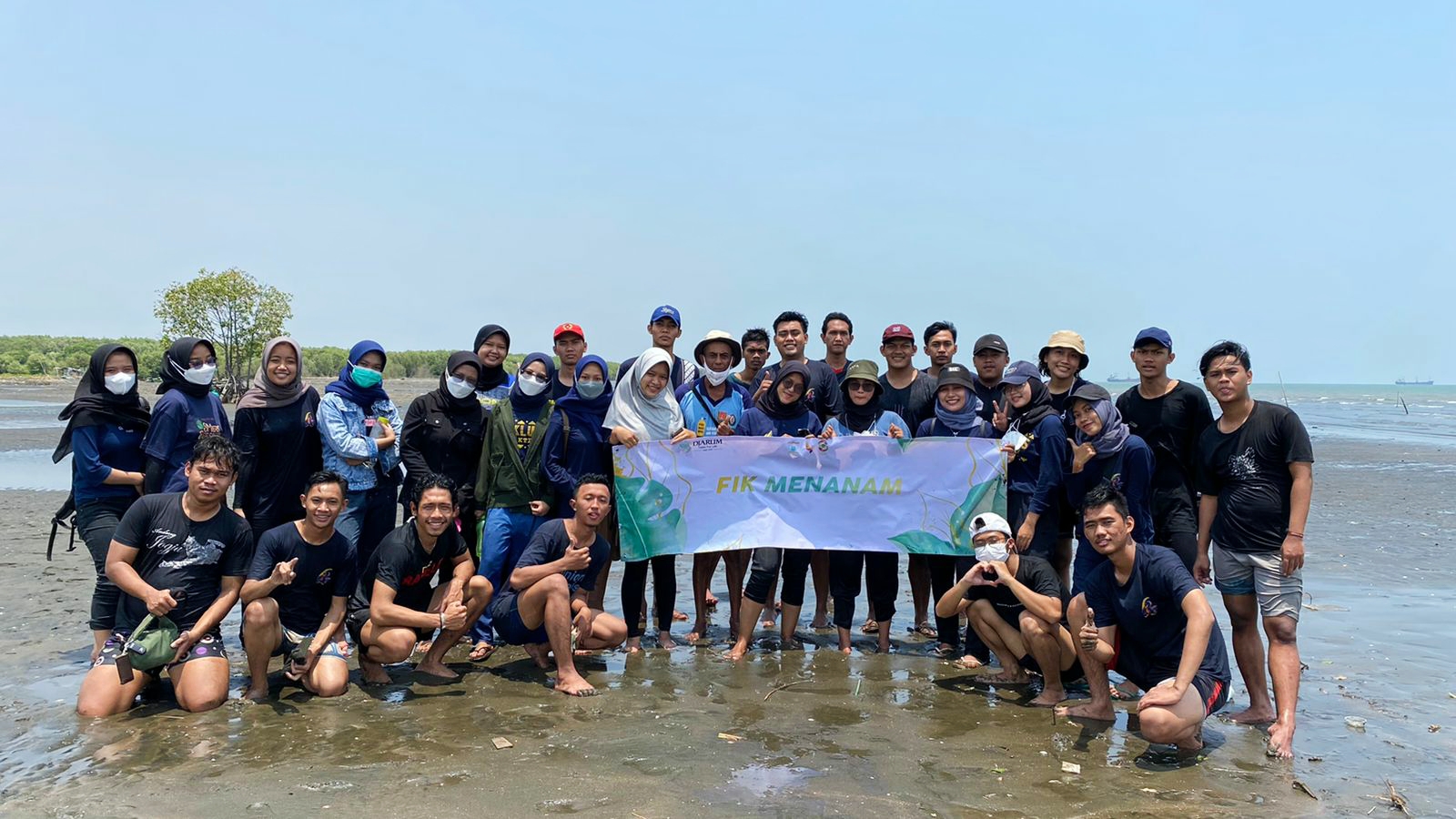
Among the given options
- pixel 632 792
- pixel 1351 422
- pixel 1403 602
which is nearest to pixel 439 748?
pixel 632 792

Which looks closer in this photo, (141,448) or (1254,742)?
(1254,742)

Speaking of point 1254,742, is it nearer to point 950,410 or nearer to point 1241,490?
point 1241,490

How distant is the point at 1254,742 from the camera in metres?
5.29

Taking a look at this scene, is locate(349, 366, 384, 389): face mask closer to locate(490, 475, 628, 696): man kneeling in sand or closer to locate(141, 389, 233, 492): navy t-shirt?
locate(141, 389, 233, 492): navy t-shirt

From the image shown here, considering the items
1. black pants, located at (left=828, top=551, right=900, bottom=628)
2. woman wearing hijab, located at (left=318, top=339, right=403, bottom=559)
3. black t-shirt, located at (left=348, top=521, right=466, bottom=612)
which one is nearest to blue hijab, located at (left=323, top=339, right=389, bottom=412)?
woman wearing hijab, located at (left=318, top=339, right=403, bottom=559)

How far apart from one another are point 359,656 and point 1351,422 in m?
48.3

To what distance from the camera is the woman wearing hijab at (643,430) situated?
7082 millimetres

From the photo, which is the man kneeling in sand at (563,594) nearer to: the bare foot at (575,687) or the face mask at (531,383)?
the bare foot at (575,687)

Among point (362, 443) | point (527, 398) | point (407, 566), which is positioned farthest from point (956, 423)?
point (362, 443)

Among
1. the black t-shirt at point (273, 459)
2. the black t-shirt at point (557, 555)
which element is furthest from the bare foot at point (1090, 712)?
the black t-shirt at point (273, 459)

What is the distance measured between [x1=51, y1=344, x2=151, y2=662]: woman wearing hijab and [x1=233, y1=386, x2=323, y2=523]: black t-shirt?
2.19 ft

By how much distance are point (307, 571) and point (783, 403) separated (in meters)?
3.53

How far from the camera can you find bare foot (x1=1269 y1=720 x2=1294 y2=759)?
16.6 ft

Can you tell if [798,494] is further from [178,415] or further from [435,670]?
[178,415]
